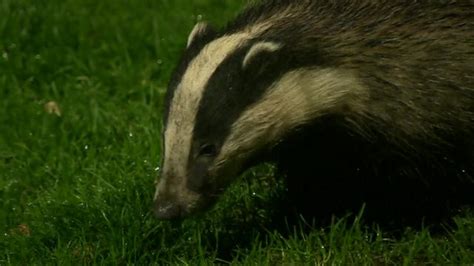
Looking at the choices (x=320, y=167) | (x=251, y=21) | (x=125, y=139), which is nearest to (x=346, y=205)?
(x=320, y=167)

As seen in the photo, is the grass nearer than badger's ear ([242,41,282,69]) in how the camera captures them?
No

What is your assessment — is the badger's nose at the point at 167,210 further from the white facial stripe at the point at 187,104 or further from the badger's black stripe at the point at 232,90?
the badger's black stripe at the point at 232,90

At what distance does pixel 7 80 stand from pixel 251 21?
113 inches

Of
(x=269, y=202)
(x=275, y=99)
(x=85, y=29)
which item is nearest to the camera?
(x=275, y=99)

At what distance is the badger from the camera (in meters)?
5.94

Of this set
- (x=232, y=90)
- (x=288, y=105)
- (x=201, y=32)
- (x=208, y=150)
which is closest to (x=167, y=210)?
(x=208, y=150)

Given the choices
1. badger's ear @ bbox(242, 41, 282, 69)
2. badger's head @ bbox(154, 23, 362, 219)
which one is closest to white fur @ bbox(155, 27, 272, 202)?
badger's head @ bbox(154, 23, 362, 219)

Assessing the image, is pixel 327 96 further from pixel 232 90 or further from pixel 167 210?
pixel 167 210

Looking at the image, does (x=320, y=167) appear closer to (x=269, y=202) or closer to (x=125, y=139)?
(x=269, y=202)

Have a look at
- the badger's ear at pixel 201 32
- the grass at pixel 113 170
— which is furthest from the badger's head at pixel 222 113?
the grass at pixel 113 170

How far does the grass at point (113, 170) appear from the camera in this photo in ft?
20.5

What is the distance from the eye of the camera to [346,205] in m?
6.66

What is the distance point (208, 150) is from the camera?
5941 mm

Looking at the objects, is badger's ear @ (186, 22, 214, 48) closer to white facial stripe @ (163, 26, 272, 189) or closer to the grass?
white facial stripe @ (163, 26, 272, 189)
